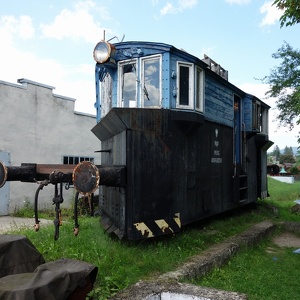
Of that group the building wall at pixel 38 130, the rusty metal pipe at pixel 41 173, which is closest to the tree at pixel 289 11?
the rusty metal pipe at pixel 41 173

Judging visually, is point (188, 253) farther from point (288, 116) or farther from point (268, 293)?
point (288, 116)

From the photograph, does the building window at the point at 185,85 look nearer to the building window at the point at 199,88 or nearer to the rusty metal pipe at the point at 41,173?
the building window at the point at 199,88

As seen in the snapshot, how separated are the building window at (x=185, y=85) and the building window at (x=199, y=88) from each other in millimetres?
295

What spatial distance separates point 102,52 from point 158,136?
2.11m

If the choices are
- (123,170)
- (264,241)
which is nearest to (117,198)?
(123,170)

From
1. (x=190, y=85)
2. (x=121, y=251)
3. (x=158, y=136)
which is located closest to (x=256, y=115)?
(x=190, y=85)

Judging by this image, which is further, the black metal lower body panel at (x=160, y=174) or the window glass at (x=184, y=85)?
the window glass at (x=184, y=85)

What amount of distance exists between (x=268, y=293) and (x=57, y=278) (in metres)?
3.07

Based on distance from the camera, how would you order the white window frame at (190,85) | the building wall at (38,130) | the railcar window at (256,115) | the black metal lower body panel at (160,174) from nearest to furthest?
the black metal lower body panel at (160,174), the white window frame at (190,85), the railcar window at (256,115), the building wall at (38,130)

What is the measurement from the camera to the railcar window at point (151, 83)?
673 centimetres

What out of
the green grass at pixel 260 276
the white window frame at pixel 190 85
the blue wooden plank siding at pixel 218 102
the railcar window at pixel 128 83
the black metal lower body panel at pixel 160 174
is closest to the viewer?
→ the green grass at pixel 260 276

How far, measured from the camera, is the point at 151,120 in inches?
247

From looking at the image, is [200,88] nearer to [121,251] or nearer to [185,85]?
[185,85]

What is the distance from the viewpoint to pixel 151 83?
267 inches
